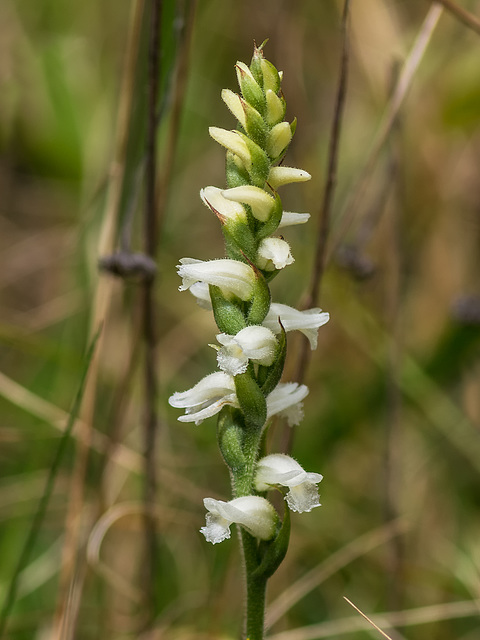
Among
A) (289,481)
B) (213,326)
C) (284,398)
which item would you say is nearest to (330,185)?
(284,398)

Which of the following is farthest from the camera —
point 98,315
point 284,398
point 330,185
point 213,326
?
point 213,326

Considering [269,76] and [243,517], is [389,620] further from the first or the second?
[269,76]

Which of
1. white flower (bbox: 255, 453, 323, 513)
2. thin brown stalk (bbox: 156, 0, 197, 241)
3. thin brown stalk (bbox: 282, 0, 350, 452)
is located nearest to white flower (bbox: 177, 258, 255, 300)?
white flower (bbox: 255, 453, 323, 513)

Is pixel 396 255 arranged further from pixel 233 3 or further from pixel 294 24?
pixel 233 3

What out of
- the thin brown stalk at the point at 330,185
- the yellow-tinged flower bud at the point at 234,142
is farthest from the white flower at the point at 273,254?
the thin brown stalk at the point at 330,185

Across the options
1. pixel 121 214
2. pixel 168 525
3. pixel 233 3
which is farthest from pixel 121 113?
pixel 233 3

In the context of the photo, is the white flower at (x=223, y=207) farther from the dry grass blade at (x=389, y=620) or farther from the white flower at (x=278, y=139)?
the dry grass blade at (x=389, y=620)
